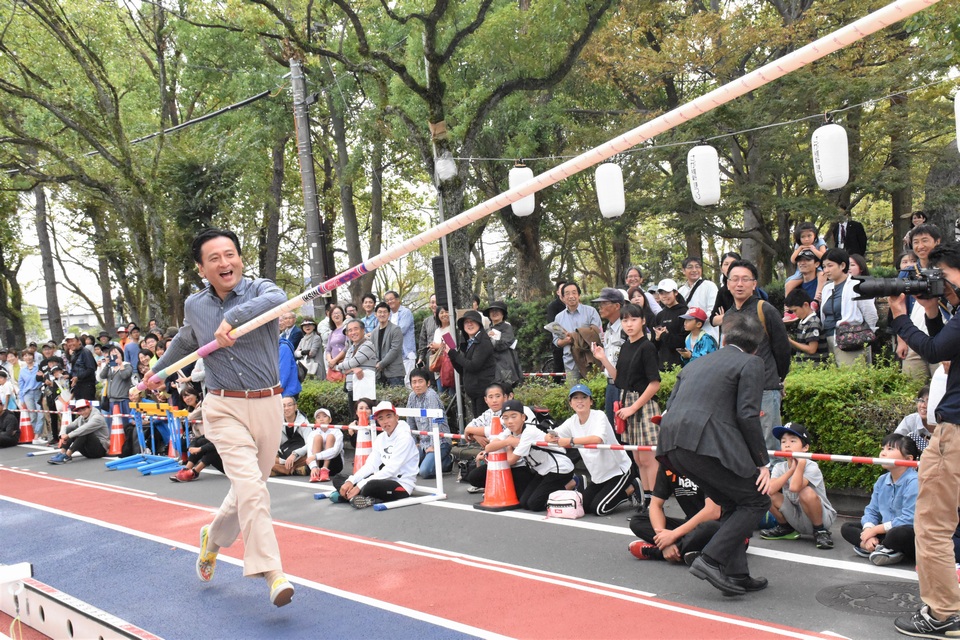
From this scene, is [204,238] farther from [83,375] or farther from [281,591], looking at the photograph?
[83,375]

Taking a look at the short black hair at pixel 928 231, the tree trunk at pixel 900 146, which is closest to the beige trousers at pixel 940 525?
the short black hair at pixel 928 231

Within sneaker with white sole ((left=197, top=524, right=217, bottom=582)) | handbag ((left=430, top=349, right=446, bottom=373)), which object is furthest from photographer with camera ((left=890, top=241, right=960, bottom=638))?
handbag ((left=430, top=349, right=446, bottom=373))

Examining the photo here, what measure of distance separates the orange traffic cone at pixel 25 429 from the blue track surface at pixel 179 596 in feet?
38.3

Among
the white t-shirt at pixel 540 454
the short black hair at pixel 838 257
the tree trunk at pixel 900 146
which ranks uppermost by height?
the tree trunk at pixel 900 146

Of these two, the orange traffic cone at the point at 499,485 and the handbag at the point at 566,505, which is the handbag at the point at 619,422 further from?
the orange traffic cone at the point at 499,485

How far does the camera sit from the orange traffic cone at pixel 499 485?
8.60 metres

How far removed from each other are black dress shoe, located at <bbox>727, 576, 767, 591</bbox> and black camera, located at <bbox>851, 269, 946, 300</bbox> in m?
2.03

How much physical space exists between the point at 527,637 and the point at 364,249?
36970 mm

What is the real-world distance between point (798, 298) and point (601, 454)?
123 inches

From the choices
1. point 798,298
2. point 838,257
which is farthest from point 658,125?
point 798,298

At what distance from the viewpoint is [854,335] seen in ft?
28.9

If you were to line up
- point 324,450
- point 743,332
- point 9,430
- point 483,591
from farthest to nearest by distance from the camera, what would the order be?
point 9,430
point 324,450
point 483,591
point 743,332

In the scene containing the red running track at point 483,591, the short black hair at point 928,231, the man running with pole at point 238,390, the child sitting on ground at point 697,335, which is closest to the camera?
the red running track at point 483,591

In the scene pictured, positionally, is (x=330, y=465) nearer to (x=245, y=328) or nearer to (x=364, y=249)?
(x=245, y=328)
